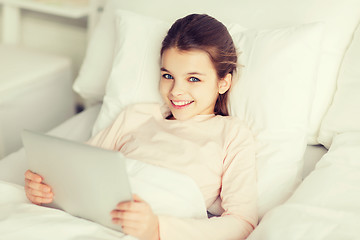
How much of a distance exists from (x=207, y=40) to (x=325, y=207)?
0.46m

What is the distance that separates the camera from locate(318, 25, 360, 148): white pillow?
97cm

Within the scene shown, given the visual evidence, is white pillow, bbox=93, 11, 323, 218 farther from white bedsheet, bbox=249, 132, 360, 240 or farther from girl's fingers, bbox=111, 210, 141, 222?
girl's fingers, bbox=111, 210, 141, 222

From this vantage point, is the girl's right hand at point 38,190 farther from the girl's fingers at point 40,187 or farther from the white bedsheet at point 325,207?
the white bedsheet at point 325,207

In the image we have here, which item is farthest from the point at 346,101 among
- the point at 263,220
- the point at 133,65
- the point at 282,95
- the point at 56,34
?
the point at 56,34

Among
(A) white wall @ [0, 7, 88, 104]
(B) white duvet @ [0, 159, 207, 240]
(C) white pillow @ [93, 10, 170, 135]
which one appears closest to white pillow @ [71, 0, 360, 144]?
(C) white pillow @ [93, 10, 170, 135]

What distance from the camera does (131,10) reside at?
1.24 metres

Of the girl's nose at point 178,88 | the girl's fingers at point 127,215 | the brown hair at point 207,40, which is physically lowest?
the girl's fingers at point 127,215

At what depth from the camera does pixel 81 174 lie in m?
0.71

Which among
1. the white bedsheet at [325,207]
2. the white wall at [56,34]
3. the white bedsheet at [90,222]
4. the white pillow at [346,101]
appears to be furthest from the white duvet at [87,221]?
the white wall at [56,34]

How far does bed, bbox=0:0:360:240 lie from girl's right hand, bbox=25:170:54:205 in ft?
0.07

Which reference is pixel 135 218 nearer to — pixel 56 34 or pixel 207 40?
pixel 207 40

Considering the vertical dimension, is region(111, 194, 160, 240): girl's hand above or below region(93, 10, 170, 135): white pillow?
below

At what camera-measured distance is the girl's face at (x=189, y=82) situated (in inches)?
36.0

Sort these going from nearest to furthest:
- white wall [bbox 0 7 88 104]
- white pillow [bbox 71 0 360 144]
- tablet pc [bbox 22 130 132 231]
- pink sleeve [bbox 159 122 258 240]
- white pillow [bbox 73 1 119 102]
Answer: tablet pc [bbox 22 130 132 231], pink sleeve [bbox 159 122 258 240], white pillow [bbox 71 0 360 144], white pillow [bbox 73 1 119 102], white wall [bbox 0 7 88 104]
